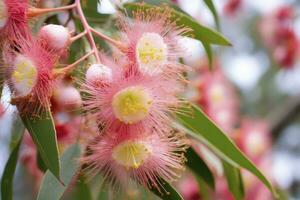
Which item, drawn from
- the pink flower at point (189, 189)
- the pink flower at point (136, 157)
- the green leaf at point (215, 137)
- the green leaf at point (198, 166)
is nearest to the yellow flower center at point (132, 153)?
the pink flower at point (136, 157)

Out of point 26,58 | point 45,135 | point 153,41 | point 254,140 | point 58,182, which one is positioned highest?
point 153,41

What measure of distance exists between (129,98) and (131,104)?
22 mm

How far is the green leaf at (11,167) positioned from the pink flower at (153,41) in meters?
0.31

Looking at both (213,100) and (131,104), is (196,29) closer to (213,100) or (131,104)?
(131,104)

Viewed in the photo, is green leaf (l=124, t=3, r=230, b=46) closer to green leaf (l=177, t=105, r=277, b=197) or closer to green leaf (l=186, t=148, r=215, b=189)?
green leaf (l=177, t=105, r=277, b=197)

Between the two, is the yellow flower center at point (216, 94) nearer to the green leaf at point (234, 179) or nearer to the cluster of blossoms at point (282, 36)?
the green leaf at point (234, 179)

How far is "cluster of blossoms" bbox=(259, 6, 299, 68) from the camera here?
3.76 m

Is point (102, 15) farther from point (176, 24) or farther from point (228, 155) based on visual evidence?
point (228, 155)

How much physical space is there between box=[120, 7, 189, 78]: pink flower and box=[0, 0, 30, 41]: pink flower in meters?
0.18

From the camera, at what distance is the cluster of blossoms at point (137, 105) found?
3.83ft

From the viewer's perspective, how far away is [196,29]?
1.44m

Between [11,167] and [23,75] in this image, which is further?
[11,167]

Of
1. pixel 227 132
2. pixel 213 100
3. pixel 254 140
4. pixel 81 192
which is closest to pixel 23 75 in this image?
pixel 81 192

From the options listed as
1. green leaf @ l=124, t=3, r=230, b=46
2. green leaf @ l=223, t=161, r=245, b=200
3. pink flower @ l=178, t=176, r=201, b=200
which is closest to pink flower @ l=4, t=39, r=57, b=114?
green leaf @ l=124, t=3, r=230, b=46
